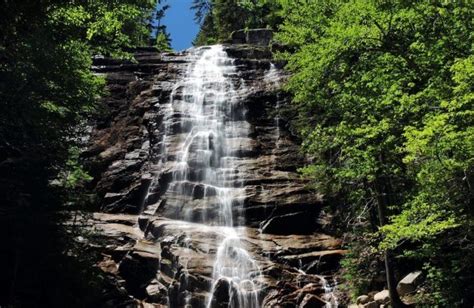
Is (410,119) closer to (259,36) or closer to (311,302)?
(311,302)

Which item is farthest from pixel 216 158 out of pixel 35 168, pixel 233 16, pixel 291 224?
pixel 233 16

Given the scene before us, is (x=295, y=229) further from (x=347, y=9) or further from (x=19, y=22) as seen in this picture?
(x=19, y=22)

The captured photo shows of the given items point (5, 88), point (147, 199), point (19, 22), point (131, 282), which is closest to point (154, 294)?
point (131, 282)

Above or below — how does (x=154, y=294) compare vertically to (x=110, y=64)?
below

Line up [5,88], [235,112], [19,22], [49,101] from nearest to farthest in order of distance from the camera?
[19,22] → [5,88] → [49,101] → [235,112]

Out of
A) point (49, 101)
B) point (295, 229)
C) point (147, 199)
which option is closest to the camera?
point (49, 101)

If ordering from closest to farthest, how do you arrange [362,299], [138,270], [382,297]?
[382,297]
[362,299]
[138,270]

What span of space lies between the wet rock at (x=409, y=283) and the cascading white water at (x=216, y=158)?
→ 4540mm

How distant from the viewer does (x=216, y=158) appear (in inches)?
911

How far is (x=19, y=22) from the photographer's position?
8.59 meters

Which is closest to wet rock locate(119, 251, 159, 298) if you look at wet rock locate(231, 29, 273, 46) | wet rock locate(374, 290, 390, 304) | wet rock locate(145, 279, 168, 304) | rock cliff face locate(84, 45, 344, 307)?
rock cliff face locate(84, 45, 344, 307)

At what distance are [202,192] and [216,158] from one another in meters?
2.63

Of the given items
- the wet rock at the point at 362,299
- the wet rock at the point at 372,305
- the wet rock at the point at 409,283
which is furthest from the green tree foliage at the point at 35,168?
the wet rock at the point at 409,283

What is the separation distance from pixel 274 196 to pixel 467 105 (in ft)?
35.4
